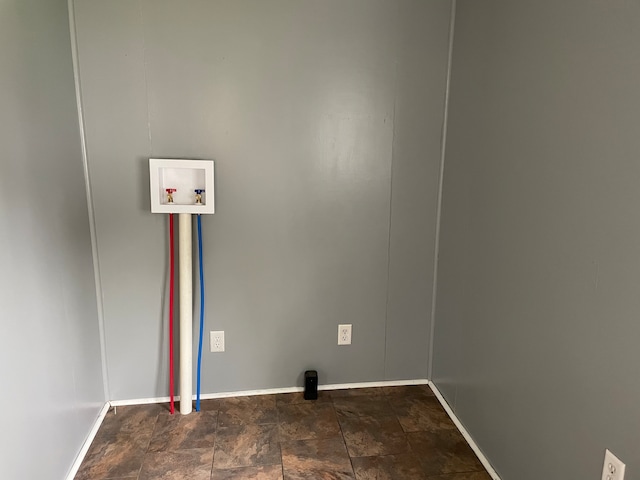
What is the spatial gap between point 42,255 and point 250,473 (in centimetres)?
118

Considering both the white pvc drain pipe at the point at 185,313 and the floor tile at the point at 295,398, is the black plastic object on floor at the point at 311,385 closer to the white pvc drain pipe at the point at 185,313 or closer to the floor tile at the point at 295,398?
the floor tile at the point at 295,398

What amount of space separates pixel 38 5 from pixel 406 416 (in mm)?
2367

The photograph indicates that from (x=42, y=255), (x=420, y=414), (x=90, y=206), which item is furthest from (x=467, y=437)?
(x=90, y=206)

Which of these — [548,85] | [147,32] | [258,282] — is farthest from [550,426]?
[147,32]

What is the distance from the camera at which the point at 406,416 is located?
2236 mm

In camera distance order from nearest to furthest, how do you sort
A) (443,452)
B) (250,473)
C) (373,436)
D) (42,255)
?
(42,255) < (250,473) < (443,452) < (373,436)

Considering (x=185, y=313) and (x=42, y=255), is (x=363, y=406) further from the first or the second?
(x=42, y=255)

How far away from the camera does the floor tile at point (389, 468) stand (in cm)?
183

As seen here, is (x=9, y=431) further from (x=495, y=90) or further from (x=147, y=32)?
(x=495, y=90)

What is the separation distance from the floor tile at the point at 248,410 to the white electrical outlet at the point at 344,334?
48 cm

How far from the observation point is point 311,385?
2.34 m

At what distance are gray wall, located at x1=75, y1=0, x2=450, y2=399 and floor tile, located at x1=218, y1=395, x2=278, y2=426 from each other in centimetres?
9

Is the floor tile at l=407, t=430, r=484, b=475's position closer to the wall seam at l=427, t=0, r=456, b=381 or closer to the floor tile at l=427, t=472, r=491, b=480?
the floor tile at l=427, t=472, r=491, b=480

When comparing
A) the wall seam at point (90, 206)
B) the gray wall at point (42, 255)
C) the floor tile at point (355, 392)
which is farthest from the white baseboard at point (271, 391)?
the gray wall at point (42, 255)
